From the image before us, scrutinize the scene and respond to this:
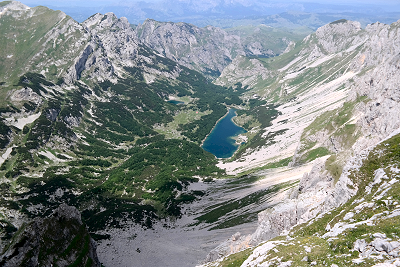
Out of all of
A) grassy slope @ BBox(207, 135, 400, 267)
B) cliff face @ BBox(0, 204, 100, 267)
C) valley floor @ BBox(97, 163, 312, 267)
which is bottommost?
valley floor @ BBox(97, 163, 312, 267)

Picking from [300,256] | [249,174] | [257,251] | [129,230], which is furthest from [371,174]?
[249,174]

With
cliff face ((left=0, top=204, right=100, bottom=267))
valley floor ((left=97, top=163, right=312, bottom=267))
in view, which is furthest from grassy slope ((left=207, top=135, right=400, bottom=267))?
valley floor ((left=97, top=163, right=312, bottom=267))

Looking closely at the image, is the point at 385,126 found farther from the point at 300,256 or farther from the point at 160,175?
the point at 160,175

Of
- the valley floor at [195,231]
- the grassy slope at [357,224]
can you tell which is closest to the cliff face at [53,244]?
the valley floor at [195,231]

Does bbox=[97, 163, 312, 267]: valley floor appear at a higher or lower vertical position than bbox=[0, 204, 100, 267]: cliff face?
lower

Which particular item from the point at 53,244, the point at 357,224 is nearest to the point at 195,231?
the point at 53,244

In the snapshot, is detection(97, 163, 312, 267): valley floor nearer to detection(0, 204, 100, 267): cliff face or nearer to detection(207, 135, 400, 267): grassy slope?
detection(0, 204, 100, 267): cliff face

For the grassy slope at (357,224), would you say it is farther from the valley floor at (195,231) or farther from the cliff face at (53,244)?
the valley floor at (195,231)

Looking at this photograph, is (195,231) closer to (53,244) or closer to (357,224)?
(53,244)

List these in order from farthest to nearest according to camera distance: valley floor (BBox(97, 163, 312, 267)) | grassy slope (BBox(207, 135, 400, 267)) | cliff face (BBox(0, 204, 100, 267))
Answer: valley floor (BBox(97, 163, 312, 267)) → cliff face (BBox(0, 204, 100, 267)) → grassy slope (BBox(207, 135, 400, 267))
